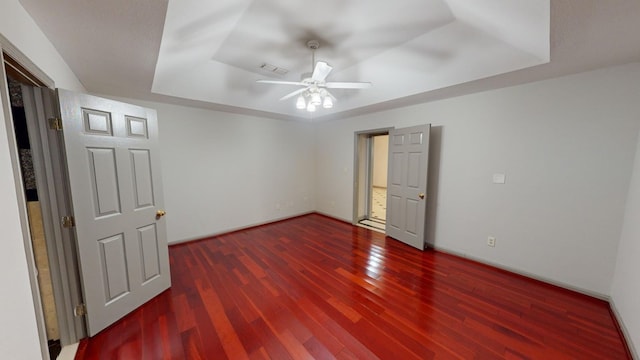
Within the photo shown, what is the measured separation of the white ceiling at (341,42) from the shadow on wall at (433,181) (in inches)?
23.9

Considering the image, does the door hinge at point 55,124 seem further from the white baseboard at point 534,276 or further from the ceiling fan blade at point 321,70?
the white baseboard at point 534,276

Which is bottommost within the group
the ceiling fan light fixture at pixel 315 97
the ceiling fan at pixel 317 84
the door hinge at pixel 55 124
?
the door hinge at pixel 55 124

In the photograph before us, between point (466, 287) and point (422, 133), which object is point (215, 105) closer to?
point (422, 133)

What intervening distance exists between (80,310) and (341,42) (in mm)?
3485

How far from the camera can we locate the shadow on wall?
3.27 meters

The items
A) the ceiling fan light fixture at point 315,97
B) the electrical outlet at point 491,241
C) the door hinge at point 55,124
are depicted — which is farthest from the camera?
the electrical outlet at point 491,241

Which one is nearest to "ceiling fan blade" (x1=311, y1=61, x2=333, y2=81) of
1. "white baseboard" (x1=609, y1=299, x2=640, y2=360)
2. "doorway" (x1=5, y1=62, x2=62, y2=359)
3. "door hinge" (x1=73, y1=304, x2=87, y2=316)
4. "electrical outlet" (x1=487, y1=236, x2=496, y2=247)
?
"doorway" (x1=5, y1=62, x2=62, y2=359)

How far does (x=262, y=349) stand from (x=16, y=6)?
101 inches

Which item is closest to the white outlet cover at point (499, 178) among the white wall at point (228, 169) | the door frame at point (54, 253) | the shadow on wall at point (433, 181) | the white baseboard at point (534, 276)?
the shadow on wall at point (433, 181)

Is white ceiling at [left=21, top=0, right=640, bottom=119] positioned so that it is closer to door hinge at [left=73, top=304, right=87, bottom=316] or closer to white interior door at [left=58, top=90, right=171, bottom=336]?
white interior door at [left=58, top=90, right=171, bottom=336]

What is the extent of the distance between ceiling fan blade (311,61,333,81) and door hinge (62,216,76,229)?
2335 millimetres

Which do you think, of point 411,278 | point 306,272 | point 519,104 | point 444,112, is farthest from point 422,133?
point 306,272

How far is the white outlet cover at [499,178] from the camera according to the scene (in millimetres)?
2687

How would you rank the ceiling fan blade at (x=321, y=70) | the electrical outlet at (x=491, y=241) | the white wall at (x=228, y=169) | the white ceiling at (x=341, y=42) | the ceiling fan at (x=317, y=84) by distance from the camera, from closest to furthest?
the white ceiling at (x=341, y=42) → the ceiling fan blade at (x=321, y=70) → the ceiling fan at (x=317, y=84) → the electrical outlet at (x=491, y=241) → the white wall at (x=228, y=169)
